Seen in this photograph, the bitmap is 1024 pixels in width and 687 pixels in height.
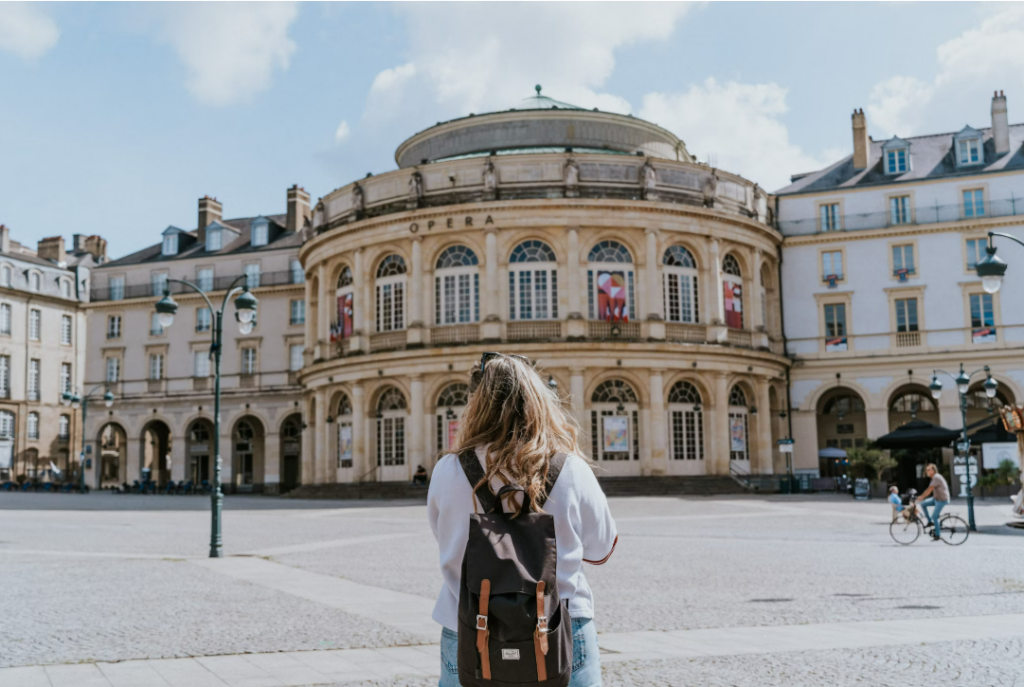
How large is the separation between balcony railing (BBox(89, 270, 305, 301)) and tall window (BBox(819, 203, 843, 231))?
1161 inches

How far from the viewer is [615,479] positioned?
43.2 metres

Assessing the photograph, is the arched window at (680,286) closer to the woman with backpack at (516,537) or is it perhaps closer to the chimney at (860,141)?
the chimney at (860,141)

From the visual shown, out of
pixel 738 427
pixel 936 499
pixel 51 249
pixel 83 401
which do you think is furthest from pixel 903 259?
pixel 51 249

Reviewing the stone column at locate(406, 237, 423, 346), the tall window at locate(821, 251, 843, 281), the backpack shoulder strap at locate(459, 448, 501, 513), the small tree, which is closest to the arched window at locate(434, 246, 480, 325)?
the stone column at locate(406, 237, 423, 346)

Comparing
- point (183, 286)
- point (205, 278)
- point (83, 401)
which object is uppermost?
point (205, 278)

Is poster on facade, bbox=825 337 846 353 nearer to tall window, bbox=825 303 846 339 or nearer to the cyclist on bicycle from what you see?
tall window, bbox=825 303 846 339

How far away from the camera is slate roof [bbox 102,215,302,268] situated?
64938mm

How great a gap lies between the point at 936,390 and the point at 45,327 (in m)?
57.6

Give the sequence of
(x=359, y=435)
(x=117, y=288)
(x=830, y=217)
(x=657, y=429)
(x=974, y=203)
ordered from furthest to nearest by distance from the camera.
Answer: (x=117, y=288), (x=830, y=217), (x=974, y=203), (x=359, y=435), (x=657, y=429)

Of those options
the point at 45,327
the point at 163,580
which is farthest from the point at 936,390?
the point at 45,327

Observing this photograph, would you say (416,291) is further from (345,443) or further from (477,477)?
(477,477)

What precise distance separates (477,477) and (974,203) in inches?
2043

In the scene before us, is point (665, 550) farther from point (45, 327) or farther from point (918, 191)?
point (45, 327)

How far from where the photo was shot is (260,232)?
6544 cm
